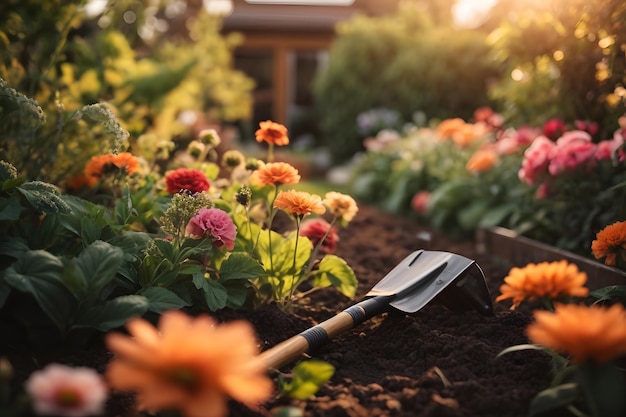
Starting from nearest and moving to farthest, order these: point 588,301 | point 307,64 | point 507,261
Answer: point 588,301 → point 507,261 → point 307,64

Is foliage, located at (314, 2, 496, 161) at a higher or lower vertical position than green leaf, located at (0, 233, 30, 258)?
higher

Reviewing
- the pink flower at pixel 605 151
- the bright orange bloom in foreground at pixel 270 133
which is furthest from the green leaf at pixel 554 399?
the pink flower at pixel 605 151

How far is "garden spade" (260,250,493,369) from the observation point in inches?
82.6

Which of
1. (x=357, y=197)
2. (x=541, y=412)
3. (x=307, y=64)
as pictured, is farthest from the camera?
(x=307, y=64)

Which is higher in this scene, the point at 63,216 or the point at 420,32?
the point at 420,32

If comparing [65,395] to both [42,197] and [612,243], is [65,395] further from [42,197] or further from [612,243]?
A: [612,243]

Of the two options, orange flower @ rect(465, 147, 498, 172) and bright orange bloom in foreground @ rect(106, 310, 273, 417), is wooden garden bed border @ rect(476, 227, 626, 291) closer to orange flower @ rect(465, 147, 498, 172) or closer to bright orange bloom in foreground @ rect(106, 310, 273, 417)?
orange flower @ rect(465, 147, 498, 172)

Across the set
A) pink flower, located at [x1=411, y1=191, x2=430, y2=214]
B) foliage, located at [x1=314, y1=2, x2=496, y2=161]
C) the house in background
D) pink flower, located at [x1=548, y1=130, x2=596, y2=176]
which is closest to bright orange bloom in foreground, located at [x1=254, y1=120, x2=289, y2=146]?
pink flower, located at [x1=548, y1=130, x2=596, y2=176]

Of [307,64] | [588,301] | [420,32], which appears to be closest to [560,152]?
[588,301]

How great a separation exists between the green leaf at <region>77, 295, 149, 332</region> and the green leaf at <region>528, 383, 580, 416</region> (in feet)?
3.09

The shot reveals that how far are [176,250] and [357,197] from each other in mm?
4937

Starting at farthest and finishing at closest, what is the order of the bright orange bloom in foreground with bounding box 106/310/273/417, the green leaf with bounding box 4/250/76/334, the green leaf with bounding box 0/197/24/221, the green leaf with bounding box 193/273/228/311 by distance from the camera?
the green leaf with bounding box 193/273/228/311 < the green leaf with bounding box 0/197/24/221 < the green leaf with bounding box 4/250/76/334 < the bright orange bloom in foreground with bounding box 106/310/273/417

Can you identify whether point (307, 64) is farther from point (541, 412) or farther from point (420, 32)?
point (541, 412)

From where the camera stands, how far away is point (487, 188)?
14.4ft
